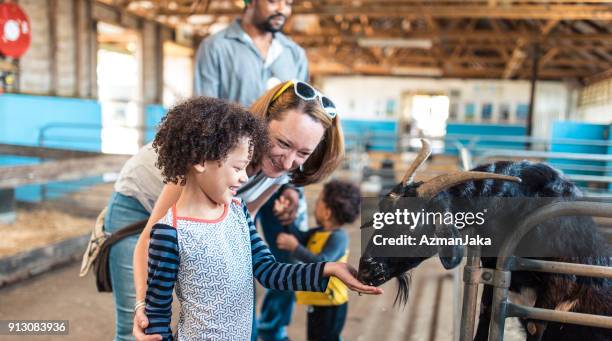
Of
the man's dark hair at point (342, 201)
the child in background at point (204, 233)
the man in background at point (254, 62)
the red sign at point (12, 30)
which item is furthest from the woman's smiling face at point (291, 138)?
the red sign at point (12, 30)

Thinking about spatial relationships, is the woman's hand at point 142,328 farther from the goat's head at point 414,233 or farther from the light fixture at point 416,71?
the light fixture at point 416,71

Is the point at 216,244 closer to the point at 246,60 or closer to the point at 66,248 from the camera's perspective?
the point at 246,60

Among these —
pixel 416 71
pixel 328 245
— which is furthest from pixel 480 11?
pixel 416 71

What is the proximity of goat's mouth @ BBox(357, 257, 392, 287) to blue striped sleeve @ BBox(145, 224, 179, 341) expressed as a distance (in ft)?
1.43

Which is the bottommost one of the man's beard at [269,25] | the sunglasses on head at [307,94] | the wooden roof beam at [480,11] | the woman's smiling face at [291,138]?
the woman's smiling face at [291,138]

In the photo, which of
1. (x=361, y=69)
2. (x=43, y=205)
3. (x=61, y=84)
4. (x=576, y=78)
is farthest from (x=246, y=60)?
(x=576, y=78)

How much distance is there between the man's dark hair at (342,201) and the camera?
2.36 metres

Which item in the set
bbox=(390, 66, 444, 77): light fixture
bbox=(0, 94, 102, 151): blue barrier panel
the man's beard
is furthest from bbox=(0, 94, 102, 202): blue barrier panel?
bbox=(390, 66, 444, 77): light fixture

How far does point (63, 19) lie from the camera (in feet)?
28.8

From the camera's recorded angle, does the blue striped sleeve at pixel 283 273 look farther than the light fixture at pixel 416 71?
No

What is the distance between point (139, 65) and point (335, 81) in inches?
457

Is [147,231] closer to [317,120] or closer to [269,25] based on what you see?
[317,120]

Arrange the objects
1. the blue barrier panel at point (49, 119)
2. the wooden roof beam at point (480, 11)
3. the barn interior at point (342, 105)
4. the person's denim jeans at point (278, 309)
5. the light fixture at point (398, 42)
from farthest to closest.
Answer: the light fixture at point (398, 42) → the wooden roof beam at point (480, 11) → the blue barrier panel at point (49, 119) → the barn interior at point (342, 105) → the person's denim jeans at point (278, 309)

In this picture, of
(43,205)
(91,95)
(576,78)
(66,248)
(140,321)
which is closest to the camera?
(140,321)
